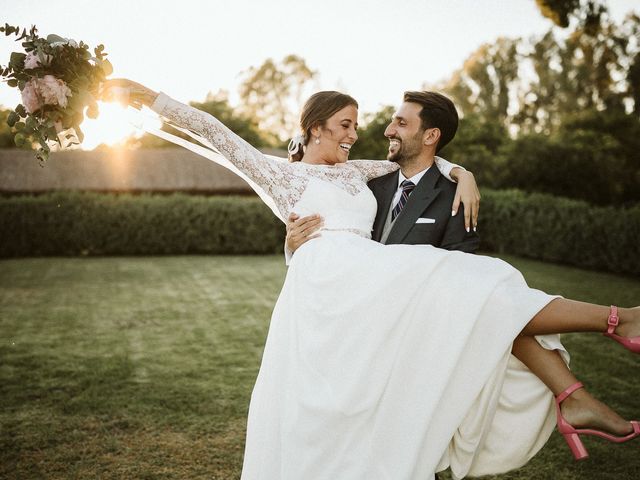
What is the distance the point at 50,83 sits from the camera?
3.27 metres

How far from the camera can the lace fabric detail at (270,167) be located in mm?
3465

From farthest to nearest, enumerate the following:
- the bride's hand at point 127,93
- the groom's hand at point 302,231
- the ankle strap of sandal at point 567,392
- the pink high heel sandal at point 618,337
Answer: the groom's hand at point 302,231 < the bride's hand at point 127,93 < the ankle strap of sandal at point 567,392 < the pink high heel sandal at point 618,337

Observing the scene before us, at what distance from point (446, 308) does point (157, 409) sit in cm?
360

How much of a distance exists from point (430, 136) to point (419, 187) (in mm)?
396

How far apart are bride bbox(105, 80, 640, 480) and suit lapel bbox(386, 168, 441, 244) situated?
505 millimetres

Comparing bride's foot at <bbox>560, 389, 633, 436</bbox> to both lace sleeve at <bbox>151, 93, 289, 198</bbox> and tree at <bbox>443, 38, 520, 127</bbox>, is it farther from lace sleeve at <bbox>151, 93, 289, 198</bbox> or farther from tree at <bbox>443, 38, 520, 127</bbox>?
tree at <bbox>443, 38, 520, 127</bbox>

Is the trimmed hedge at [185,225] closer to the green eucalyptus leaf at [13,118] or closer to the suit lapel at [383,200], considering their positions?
the suit lapel at [383,200]

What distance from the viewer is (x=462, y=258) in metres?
3.13

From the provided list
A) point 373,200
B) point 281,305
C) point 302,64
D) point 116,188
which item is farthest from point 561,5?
point 302,64

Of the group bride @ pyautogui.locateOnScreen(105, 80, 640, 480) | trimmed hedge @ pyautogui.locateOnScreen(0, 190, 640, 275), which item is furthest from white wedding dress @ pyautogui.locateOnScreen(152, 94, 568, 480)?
trimmed hedge @ pyautogui.locateOnScreen(0, 190, 640, 275)

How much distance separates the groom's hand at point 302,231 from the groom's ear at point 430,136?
3.21 feet

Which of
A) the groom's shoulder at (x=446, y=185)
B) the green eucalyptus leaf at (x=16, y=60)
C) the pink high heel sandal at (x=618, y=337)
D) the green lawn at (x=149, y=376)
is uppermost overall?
the green eucalyptus leaf at (x=16, y=60)

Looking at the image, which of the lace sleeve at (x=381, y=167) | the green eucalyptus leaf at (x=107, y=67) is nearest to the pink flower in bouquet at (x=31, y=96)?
the green eucalyptus leaf at (x=107, y=67)

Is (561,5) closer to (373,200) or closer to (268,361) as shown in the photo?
(373,200)
